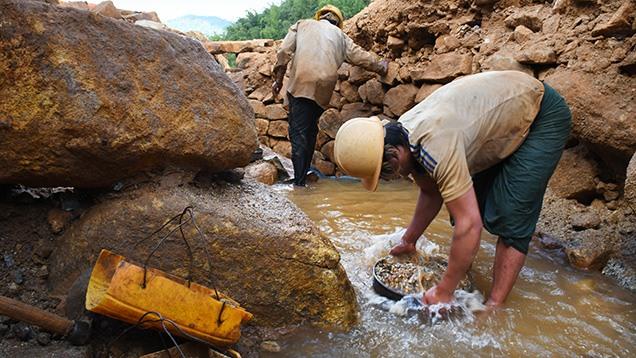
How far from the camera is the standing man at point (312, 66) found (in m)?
5.29

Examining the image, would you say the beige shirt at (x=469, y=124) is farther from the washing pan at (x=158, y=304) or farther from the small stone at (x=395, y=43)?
the small stone at (x=395, y=43)

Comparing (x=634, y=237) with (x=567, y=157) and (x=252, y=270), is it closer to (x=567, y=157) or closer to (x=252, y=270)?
(x=567, y=157)

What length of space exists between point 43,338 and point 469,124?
2067mm

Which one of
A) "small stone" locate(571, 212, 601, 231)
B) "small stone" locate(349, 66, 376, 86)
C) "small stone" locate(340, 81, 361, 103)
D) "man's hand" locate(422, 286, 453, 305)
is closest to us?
"man's hand" locate(422, 286, 453, 305)

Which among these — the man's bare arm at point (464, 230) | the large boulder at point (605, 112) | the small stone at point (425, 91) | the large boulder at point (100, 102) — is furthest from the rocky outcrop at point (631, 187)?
the small stone at point (425, 91)

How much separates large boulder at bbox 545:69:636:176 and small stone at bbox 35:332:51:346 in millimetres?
3690

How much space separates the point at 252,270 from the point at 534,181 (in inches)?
62.6

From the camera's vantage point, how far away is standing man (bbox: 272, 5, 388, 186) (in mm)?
5285

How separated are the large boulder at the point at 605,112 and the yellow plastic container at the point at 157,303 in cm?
302

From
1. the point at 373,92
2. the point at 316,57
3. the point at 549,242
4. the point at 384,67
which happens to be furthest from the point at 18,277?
the point at 373,92

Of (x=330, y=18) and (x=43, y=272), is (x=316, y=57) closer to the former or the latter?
(x=330, y=18)

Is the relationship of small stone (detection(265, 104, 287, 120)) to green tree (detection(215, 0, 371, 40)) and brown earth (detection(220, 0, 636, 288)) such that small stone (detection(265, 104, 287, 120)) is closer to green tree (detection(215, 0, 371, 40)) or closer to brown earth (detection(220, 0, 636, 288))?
brown earth (detection(220, 0, 636, 288))

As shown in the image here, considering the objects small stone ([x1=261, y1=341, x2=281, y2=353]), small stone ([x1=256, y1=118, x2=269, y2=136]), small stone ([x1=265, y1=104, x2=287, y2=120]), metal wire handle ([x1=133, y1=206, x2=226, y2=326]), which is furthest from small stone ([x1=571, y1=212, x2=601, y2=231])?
small stone ([x1=256, y1=118, x2=269, y2=136])

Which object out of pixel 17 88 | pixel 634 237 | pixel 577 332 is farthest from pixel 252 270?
pixel 634 237
